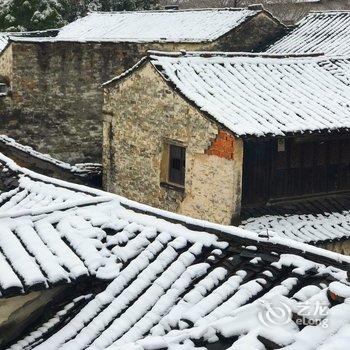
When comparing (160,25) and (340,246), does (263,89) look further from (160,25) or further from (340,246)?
(160,25)

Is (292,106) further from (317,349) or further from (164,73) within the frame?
(317,349)

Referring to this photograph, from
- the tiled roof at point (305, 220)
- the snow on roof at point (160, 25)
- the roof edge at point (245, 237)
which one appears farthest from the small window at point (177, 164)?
the snow on roof at point (160, 25)

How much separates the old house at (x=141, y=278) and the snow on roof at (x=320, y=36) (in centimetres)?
1426

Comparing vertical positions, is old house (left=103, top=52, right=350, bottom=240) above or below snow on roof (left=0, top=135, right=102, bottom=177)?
above

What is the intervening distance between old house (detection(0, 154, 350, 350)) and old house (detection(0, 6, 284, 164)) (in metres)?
12.3

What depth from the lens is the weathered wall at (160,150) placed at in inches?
494

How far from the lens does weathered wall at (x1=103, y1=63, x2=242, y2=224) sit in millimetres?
12539

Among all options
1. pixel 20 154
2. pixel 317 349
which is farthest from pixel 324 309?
pixel 20 154

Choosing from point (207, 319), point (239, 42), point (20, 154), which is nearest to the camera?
point (207, 319)

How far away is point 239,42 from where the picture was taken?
21.2m

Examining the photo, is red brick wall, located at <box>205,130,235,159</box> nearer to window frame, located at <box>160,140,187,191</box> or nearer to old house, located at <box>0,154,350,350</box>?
window frame, located at <box>160,140,187,191</box>

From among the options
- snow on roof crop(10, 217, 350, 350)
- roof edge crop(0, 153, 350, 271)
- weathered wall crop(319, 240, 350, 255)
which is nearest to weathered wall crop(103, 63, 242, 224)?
weathered wall crop(319, 240, 350, 255)

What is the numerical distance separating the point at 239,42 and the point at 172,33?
99.2 inches

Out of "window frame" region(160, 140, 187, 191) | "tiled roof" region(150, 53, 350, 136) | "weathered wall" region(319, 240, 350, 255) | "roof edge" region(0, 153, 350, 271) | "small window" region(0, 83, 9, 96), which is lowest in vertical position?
"weathered wall" region(319, 240, 350, 255)
